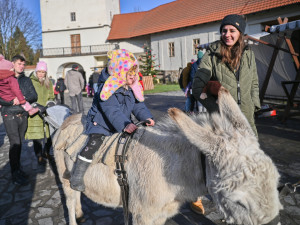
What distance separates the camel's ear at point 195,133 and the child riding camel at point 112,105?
82 centimetres

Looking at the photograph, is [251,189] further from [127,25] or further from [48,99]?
[127,25]

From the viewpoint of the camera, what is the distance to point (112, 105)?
2.45m

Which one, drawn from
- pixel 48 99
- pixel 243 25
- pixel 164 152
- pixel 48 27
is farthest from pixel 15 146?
pixel 48 27

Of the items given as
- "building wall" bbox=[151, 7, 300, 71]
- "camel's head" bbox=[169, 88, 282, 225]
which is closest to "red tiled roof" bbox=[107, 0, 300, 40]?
"building wall" bbox=[151, 7, 300, 71]

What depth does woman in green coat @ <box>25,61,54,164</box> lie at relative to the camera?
15.6ft

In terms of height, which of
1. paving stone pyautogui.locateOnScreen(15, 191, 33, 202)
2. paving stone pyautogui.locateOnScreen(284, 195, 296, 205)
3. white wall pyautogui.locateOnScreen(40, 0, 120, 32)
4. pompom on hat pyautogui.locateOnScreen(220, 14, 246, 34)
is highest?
white wall pyautogui.locateOnScreen(40, 0, 120, 32)

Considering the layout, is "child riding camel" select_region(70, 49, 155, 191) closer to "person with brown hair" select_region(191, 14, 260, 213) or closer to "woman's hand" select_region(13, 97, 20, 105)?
"person with brown hair" select_region(191, 14, 260, 213)

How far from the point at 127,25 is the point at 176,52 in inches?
468

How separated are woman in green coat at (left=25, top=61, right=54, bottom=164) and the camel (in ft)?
8.11

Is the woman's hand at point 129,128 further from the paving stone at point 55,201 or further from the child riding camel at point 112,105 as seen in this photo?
the paving stone at point 55,201

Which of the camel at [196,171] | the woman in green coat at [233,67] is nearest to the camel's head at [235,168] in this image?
the camel at [196,171]

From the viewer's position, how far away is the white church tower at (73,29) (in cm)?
3775

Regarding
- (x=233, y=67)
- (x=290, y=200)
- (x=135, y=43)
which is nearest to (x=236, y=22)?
(x=233, y=67)

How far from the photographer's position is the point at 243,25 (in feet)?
8.19
